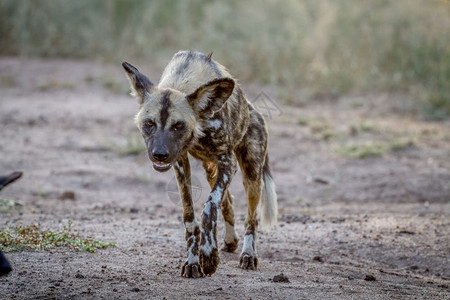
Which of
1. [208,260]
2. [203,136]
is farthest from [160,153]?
[208,260]

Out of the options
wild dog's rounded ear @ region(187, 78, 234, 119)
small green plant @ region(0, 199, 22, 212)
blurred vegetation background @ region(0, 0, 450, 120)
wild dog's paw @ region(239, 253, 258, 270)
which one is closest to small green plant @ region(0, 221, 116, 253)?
wild dog's paw @ region(239, 253, 258, 270)

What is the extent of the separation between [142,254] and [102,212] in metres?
1.71

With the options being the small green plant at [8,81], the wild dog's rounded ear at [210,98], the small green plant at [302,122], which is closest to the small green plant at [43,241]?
the wild dog's rounded ear at [210,98]

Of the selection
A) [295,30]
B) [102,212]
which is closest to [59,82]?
[295,30]

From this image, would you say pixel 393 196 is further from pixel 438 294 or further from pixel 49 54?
pixel 49 54

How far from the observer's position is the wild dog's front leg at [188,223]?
13.8 feet

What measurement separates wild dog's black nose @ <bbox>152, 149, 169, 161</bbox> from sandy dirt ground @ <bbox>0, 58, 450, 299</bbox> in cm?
65

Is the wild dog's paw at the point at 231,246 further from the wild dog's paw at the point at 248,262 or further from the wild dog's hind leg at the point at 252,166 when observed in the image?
the wild dog's paw at the point at 248,262

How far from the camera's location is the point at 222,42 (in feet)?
39.8

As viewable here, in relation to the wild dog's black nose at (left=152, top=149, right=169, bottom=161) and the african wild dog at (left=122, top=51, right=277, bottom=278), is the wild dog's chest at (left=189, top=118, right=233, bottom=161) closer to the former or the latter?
the african wild dog at (left=122, top=51, right=277, bottom=278)

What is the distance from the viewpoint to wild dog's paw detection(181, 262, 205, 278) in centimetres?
416

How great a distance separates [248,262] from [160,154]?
0.97 metres

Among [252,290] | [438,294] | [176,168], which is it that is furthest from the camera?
[176,168]

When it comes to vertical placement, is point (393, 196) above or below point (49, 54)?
below
